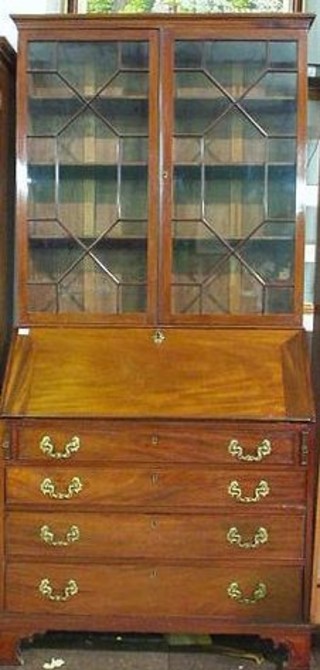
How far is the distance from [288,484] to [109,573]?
0.58m

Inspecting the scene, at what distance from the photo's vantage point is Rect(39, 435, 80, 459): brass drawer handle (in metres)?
1.98

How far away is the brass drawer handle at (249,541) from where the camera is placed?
6.50ft

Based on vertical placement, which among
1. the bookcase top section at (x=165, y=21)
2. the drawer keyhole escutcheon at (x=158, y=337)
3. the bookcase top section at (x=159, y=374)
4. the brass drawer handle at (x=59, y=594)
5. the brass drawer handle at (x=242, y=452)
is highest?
the bookcase top section at (x=165, y=21)

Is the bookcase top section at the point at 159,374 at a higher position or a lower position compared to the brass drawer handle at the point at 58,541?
higher

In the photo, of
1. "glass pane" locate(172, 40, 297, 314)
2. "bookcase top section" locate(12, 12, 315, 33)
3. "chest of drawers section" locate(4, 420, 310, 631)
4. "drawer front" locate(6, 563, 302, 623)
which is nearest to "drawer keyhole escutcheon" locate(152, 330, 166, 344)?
"glass pane" locate(172, 40, 297, 314)

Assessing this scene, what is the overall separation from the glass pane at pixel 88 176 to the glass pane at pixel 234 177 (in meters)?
0.12

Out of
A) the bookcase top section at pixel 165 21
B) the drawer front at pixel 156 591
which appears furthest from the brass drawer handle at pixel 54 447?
the bookcase top section at pixel 165 21

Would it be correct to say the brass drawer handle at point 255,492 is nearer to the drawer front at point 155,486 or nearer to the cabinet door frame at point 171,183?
the drawer front at point 155,486

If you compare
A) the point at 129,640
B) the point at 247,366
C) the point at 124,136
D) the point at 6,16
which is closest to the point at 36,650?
the point at 129,640

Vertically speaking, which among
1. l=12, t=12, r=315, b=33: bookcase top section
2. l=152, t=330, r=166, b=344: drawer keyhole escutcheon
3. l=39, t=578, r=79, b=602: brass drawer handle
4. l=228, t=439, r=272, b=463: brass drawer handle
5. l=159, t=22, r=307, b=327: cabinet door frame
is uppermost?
l=12, t=12, r=315, b=33: bookcase top section

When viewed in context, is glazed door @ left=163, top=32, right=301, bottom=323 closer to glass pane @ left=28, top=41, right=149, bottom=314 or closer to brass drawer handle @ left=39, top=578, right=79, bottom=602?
glass pane @ left=28, top=41, right=149, bottom=314

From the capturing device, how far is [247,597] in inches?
78.5

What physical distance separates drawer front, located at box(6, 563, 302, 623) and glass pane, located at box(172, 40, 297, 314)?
0.79 m

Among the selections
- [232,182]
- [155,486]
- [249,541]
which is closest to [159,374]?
[155,486]
